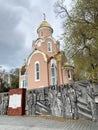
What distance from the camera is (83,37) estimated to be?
14391 millimetres

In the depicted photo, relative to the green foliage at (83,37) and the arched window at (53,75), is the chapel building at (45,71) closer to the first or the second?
the arched window at (53,75)

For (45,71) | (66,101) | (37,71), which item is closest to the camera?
(66,101)

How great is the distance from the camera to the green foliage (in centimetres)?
1324

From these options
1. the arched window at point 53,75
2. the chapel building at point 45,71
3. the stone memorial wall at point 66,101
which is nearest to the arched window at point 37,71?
the chapel building at point 45,71

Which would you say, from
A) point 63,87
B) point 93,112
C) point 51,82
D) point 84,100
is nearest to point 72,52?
point 63,87

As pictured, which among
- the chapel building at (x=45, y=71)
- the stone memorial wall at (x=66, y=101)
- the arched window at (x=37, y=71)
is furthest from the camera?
the arched window at (x=37, y=71)

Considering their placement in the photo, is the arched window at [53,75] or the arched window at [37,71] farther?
the arched window at [37,71]

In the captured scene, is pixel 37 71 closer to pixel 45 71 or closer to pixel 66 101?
pixel 45 71

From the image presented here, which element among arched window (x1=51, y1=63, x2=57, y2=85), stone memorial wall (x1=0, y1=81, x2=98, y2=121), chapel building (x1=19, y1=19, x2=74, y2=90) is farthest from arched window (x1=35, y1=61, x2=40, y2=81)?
stone memorial wall (x1=0, y1=81, x2=98, y2=121)

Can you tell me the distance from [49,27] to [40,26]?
6.35 feet

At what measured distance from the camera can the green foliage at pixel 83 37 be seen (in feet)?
43.4

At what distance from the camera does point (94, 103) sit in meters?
11.6

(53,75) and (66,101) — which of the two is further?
(53,75)

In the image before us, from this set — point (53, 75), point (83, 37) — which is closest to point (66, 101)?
point (83, 37)
